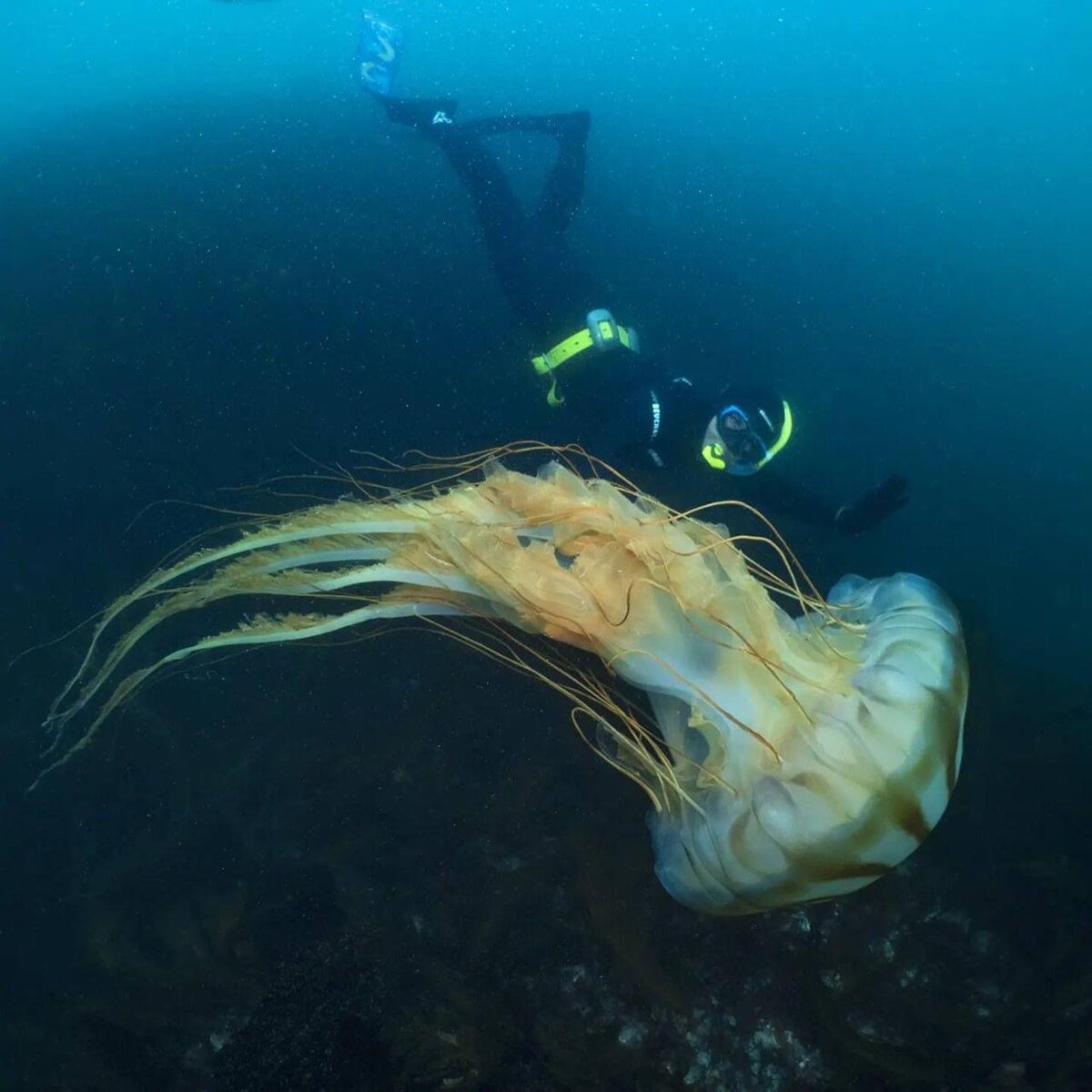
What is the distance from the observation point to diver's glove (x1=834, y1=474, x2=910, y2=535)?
527 cm

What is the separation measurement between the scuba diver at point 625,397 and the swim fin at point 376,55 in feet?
11.7

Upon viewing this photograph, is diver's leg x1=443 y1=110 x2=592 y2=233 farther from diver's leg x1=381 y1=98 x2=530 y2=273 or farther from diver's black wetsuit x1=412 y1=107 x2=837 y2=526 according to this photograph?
diver's leg x1=381 y1=98 x2=530 y2=273

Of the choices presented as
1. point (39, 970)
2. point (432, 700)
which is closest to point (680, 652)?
point (432, 700)

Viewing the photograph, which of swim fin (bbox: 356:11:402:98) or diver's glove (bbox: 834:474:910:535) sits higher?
swim fin (bbox: 356:11:402:98)

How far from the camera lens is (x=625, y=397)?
17.6 feet

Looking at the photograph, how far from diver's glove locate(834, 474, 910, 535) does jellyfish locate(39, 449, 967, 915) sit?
10.4 ft

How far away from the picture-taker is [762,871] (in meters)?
2.07

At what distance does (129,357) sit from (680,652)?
6306 mm

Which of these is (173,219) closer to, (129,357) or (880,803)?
(129,357)

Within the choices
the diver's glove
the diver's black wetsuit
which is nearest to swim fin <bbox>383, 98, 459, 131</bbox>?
the diver's black wetsuit

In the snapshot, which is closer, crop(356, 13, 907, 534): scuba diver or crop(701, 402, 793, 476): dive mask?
crop(701, 402, 793, 476): dive mask

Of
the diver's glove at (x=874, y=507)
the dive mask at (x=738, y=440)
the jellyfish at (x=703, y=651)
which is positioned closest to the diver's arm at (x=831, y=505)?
the diver's glove at (x=874, y=507)

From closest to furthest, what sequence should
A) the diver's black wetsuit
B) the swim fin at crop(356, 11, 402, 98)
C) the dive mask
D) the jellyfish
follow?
the jellyfish, the dive mask, the diver's black wetsuit, the swim fin at crop(356, 11, 402, 98)

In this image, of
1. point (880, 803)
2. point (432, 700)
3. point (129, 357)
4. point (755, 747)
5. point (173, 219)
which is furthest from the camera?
point (173, 219)
